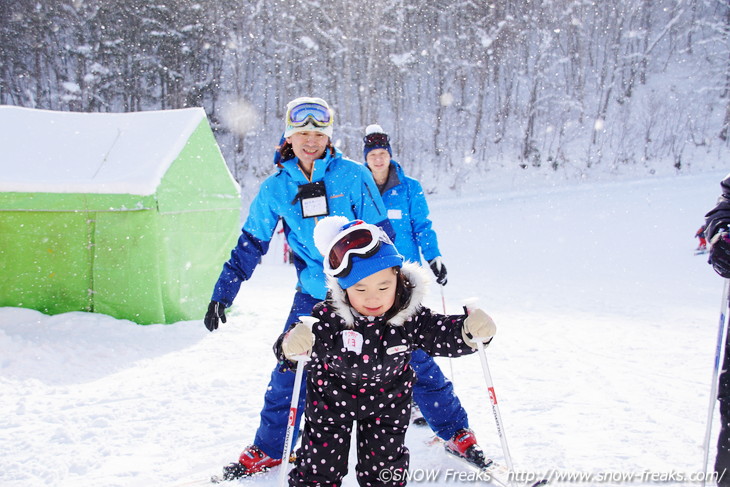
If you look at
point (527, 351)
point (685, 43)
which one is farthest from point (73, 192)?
point (685, 43)

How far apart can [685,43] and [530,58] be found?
773cm

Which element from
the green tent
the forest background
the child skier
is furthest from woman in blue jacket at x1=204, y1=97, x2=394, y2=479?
the forest background

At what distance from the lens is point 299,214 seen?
8.84 ft

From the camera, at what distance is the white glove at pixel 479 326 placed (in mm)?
1904

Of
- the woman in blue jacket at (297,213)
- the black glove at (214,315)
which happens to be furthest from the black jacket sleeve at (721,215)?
the black glove at (214,315)

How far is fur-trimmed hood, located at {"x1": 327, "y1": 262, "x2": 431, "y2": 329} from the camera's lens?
6.76ft

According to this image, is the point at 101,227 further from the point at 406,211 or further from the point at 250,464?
the point at 250,464

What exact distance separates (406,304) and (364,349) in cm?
26

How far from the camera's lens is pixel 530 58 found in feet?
84.3

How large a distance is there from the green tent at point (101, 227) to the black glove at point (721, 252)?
5307 mm

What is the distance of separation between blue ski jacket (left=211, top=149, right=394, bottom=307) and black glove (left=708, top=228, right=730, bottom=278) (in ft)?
4.98

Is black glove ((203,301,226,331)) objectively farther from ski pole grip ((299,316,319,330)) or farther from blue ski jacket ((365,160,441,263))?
blue ski jacket ((365,160,441,263))

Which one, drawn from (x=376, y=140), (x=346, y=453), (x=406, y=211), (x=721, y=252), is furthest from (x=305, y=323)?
(x=376, y=140)

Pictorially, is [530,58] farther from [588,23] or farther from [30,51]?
[30,51]
